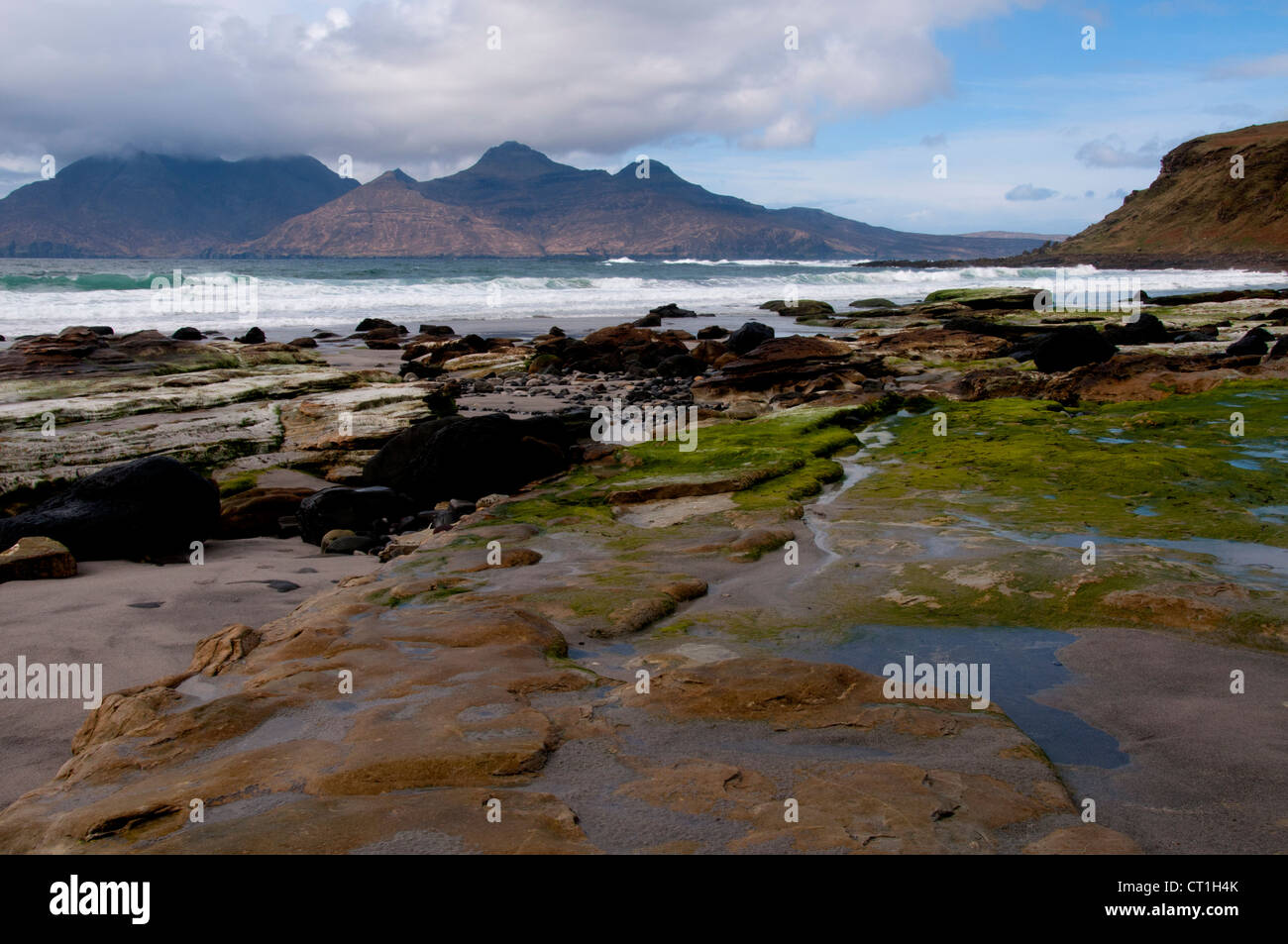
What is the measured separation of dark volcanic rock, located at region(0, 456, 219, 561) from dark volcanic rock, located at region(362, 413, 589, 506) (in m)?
2.02

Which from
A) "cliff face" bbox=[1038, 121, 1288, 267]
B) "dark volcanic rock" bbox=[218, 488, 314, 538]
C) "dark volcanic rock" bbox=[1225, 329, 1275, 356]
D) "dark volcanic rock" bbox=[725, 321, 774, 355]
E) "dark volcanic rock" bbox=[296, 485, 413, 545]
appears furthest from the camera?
"cliff face" bbox=[1038, 121, 1288, 267]

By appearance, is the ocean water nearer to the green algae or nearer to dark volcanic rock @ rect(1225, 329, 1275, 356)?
dark volcanic rock @ rect(1225, 329, 1275, 356)

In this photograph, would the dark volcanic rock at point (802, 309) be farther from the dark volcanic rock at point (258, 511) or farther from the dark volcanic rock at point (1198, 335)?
the dark volcanic rock at point (258, 511)

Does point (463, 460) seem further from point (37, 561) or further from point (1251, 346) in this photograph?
point (1251, 346)

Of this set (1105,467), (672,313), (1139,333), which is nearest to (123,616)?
(1105,467)

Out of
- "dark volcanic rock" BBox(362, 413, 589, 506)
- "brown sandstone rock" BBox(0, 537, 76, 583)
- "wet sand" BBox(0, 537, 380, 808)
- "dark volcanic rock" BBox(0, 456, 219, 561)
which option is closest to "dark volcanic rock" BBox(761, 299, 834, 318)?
"dark volcanic rock" BBox(362, 413, 589, 506)

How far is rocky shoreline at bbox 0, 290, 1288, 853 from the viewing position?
2840 millimetres

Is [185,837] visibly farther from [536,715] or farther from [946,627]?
[946,627]

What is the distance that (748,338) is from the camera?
21578mm

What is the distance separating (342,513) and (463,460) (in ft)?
4.48

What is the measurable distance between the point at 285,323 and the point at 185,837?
111 feet

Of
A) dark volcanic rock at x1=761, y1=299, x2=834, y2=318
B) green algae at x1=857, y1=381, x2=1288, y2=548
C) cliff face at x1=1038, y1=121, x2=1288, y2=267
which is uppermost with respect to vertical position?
cliff face at x1=1038, y1=121, x2=1288, y2=267

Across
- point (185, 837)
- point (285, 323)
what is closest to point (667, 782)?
point (185, 837)
